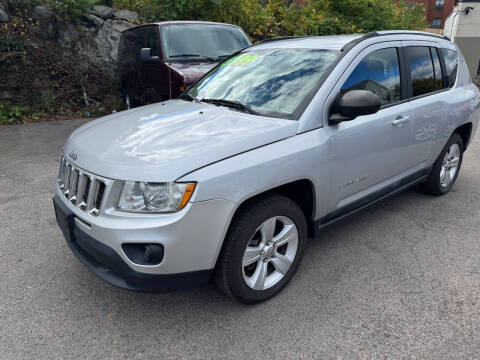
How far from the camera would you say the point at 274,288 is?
2.68m

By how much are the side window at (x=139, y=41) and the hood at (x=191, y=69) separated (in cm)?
154

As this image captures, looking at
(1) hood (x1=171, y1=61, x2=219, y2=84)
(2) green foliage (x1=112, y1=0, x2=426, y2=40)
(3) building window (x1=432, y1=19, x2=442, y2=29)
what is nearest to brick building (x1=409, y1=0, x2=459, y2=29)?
(3) building window (x1=432, y1=19, x2=442, y2=29)

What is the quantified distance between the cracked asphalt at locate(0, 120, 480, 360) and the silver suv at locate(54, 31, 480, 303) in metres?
0.27

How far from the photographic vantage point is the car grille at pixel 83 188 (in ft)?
7.40

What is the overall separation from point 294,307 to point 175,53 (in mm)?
4800

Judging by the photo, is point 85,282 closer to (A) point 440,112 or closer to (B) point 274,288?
(B) point 274,288

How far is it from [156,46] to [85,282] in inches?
182

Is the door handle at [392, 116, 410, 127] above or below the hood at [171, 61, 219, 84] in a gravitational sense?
above

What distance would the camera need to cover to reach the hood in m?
5.56

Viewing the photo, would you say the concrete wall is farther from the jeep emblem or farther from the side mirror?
the jeep emblem

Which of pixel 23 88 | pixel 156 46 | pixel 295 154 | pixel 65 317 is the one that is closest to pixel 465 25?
pixel 156 46

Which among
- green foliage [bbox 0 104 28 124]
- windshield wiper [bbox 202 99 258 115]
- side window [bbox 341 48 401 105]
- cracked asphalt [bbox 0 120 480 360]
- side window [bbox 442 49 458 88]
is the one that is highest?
side window [bbox 442 49 458 88]

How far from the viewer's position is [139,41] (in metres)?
7.19

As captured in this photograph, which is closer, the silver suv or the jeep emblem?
the silver suv
